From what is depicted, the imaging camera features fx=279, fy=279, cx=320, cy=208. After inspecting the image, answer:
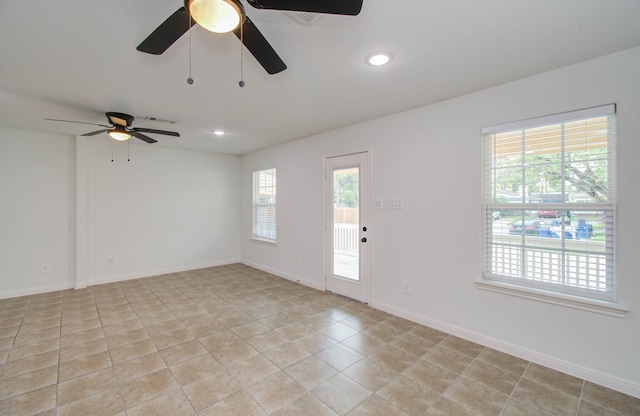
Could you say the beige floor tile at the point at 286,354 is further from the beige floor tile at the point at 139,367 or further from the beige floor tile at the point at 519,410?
the beige floor tile at the point at 519,410

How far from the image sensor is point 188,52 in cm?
205

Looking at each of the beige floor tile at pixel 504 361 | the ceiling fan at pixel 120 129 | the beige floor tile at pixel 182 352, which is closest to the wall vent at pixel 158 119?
the ceiling fan at pixel 120 129

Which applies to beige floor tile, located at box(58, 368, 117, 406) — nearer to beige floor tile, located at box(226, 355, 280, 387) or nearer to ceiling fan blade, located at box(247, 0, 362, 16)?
beige floor tile, located at box(226, 355, 280, 387)

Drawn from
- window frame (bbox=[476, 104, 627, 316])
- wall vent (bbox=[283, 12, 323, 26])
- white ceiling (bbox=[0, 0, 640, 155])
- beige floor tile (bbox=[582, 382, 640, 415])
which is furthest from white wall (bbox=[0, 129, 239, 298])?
beige floor tile (bbox=[582, 382, 640, 415])

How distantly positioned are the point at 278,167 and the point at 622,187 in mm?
4508

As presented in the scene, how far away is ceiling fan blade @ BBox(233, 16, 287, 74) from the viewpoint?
1325 millimetres

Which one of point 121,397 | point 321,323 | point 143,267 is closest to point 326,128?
point 321,323

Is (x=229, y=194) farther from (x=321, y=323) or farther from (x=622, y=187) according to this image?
(x=622, y=187)

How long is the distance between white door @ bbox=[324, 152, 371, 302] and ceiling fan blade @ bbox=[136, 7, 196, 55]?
8.90 feet

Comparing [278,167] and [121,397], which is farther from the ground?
[278,167]

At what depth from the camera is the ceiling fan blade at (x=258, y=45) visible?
132cm

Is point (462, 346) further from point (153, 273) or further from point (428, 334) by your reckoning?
point (153, 273)

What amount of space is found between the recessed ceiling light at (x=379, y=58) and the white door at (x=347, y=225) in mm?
Answer: 1646

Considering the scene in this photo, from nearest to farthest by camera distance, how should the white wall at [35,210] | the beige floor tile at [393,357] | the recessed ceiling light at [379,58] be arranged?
1. the recessed ceiling light at [379,58]
2. the beige floor tile at [393,357]
3. the white wall at [35,210]
